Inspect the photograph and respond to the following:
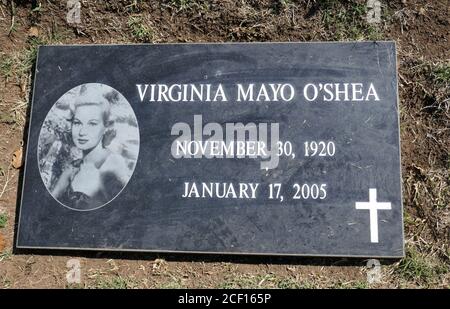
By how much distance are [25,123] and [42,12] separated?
698mm

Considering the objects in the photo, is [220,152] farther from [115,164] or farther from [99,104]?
[99,104]

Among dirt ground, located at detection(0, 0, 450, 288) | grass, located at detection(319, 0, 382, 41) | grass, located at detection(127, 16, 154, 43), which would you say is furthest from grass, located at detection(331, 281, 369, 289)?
grass, located at detection(127, 16, 154, 43)

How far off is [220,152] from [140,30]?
2.94 ft

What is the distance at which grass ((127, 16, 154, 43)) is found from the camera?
9.80 feet

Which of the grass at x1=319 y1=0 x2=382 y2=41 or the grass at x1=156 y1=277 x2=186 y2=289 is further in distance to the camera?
the grass at x1=319 y1=0 x2=382 y2=41

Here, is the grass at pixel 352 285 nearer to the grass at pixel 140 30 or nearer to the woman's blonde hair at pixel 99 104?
the woman's blonde hair at pixel 99 104

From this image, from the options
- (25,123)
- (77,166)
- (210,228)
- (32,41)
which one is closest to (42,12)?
(32,41)

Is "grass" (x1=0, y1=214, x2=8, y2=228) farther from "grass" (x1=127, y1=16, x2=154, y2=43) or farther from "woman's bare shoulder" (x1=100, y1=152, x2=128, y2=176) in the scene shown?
"grass" (x1=127, y1=16, x2=154, y2=43)

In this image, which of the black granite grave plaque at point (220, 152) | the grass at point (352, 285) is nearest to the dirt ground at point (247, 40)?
the grass at point (352, 285)

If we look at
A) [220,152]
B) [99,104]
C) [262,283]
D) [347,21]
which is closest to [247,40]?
[347,21]

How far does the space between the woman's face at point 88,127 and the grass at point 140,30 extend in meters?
0.49

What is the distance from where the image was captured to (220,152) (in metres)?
2.75
